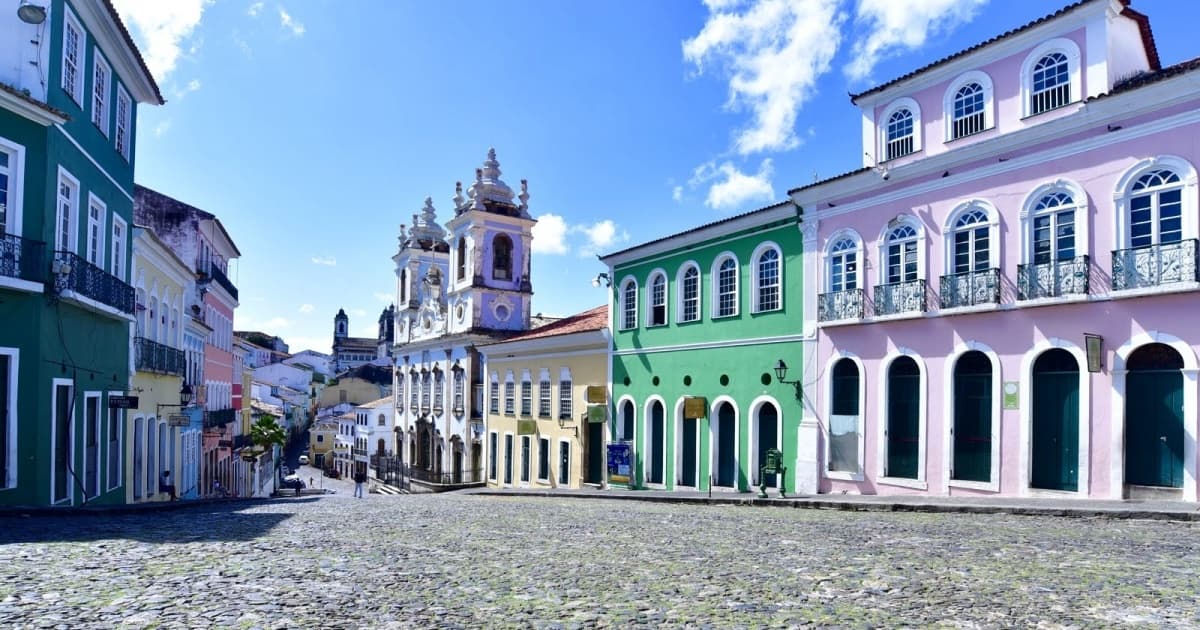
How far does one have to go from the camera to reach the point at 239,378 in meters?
40.6

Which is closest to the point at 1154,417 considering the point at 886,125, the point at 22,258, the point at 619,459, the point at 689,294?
the point at 886,125

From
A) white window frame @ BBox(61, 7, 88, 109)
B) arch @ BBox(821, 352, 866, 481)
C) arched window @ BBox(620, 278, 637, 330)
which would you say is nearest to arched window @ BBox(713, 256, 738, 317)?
arch @ BBox(821, 352, 866, 481)

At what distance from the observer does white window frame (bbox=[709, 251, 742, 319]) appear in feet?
68.3

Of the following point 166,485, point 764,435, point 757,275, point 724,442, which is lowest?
point 166,485

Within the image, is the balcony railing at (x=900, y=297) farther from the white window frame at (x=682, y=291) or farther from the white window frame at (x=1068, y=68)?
the white window frame at (x=682, y=291)

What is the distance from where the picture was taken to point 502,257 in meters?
37.2

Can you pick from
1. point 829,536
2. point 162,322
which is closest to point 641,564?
point 829,536

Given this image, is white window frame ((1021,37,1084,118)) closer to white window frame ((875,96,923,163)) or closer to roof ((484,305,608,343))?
white window frame ((875,96,923,163))

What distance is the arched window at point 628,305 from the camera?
2488cm

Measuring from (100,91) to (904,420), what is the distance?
16484 millimetres

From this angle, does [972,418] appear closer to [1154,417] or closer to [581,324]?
[1154,417]

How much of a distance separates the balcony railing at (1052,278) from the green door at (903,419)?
2.74 m

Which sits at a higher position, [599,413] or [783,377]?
[783,377]

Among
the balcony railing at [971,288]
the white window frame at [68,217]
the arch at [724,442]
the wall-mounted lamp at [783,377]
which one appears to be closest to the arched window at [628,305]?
the arch at [724,442]
